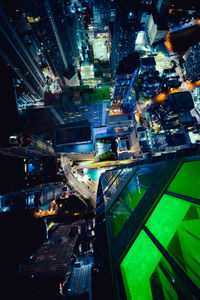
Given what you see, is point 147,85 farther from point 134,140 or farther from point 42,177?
point 42,177

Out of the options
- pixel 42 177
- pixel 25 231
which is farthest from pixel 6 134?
pixel 25 231

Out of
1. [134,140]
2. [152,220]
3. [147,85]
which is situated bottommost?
[152,220]

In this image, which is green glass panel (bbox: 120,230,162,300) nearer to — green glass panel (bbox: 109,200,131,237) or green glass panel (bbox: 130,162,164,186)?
green glass panel (bbox: 109,200,131,237)

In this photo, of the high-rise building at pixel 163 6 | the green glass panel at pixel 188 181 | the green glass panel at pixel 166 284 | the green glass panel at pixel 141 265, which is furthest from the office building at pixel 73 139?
the high-rise building at pixel 163 6

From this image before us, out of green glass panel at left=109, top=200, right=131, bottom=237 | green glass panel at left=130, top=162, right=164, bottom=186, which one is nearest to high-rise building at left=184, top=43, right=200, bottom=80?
green glass panel at left=130, top=162, right=164, bottom=186

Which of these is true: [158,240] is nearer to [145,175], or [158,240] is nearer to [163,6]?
[145,175]

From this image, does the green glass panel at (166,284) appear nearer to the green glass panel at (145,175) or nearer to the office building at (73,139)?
the green glass panel at (145,175)

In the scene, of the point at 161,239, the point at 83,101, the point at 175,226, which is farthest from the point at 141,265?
the point at 83,101
